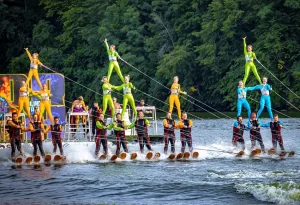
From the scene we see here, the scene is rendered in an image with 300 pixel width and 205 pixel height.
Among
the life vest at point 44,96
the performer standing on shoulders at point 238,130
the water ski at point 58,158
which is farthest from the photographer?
the life vest at point 44,96

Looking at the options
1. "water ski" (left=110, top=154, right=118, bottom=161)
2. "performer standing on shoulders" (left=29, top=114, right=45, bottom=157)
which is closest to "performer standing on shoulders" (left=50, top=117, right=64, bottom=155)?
"performer standing on shoulders" (left=29, top=114, right=45, bottom=157)

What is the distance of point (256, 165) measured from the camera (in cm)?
3925

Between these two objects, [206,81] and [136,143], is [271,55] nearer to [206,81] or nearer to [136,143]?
[206,81]

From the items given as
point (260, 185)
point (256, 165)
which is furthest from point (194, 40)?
point (260, 185)

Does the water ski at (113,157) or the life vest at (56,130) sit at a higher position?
the life vest at (56,130)

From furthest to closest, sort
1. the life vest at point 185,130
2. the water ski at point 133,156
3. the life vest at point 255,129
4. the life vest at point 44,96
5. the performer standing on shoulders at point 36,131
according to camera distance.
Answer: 1. the life vest at point 44,96
2. the life vest at point 255,129
3. the life vest at point 185,130
4. the water ski at point 133,156
5. the performer standing on shoulders at point 36,131

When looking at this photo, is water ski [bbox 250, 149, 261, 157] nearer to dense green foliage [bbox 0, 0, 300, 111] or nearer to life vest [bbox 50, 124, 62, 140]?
life vest [bbox 50, 124, 62, 140]

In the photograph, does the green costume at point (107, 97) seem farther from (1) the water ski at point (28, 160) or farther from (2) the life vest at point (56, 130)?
(1) the water ski at point (28, 160)

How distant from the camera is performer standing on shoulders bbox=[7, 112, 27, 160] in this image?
40.7 m

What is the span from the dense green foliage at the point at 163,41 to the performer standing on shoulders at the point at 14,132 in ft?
74.1

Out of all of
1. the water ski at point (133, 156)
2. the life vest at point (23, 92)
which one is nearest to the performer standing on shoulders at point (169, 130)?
Answer: the water ski at point (133, 156)

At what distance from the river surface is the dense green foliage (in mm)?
21520

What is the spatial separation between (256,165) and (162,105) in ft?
132

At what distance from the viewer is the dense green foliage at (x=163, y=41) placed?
231 feet
